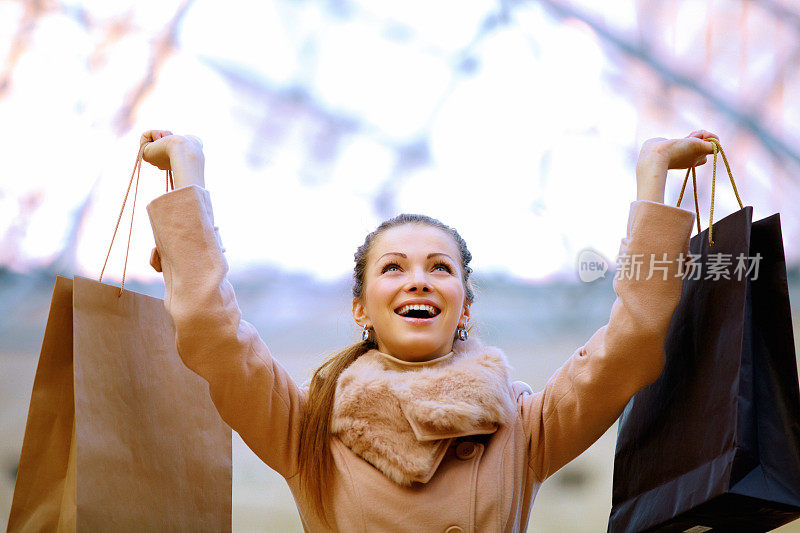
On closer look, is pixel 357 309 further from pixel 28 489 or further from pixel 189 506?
pixel 28 489

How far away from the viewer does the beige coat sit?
1105mm

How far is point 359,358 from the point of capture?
1.32 metres

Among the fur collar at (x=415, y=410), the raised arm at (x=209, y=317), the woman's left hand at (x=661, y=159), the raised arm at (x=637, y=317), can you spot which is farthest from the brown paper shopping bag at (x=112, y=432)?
the woman's left hand at (x=661, y=159)

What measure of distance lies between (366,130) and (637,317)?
1.07 meters

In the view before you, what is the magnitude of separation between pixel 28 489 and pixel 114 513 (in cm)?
13

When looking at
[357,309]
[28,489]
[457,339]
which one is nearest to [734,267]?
Answer: [457,339]

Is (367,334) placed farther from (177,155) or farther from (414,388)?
(177,155)

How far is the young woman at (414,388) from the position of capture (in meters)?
1.12

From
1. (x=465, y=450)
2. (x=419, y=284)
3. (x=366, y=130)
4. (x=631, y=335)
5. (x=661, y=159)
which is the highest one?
(x=366, y=130)

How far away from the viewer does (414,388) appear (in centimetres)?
121

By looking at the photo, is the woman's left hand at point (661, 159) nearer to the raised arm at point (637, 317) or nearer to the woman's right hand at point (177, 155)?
the raised arm at point (637, 317)

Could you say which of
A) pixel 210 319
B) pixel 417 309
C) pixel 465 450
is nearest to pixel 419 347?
pixel 417 309

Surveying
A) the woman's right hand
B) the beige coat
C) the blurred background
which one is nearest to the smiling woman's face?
the beige coat

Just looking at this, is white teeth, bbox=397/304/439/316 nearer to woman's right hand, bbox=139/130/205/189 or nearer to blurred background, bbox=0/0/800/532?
woman's right hand, bbox=139/130/205/189
